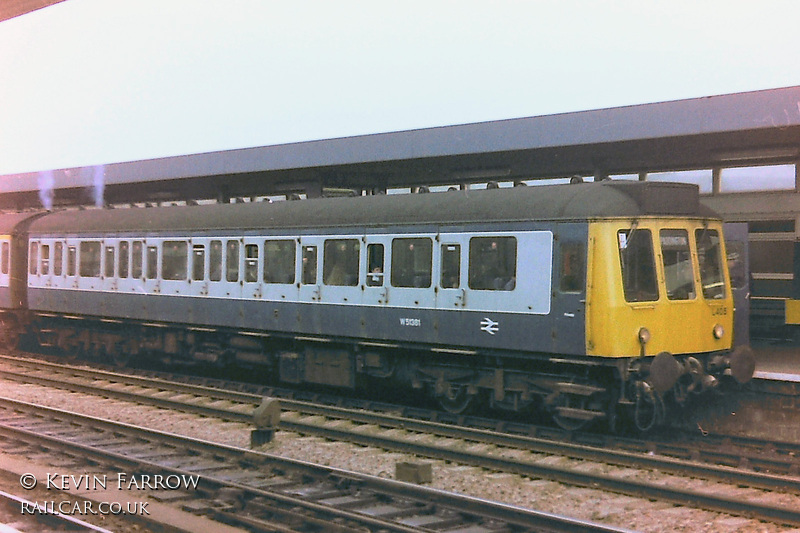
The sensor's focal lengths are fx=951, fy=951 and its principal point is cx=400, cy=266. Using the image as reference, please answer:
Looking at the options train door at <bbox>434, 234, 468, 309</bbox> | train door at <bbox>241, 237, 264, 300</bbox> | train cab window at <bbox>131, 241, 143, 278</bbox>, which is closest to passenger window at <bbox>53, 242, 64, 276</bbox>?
train cab window at <bbox>131, 241, 143, 278</bbox>

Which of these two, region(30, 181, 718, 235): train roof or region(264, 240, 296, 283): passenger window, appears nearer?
region(30, 181, 718, 235): train roof

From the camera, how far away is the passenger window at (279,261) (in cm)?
1605

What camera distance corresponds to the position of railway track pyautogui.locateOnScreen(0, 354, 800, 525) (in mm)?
9328

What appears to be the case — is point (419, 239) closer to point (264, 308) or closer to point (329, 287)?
point (329, 287)

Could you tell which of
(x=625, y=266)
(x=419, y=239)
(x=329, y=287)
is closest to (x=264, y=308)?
(x=329, y=287)

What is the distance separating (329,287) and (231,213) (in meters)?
3.24

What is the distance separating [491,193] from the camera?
13.5 metres

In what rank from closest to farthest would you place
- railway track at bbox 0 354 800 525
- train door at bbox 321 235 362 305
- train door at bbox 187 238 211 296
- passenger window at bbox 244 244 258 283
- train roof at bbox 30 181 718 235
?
railway track at bbox 0 354 800 525 → train roof at bbox 30 181 718 235 → train door at bbox 321 235 362 305 → passenger window at bbox 244 244 258 283 → train door at bbox 187 238 211 296

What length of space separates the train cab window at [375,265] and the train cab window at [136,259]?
6676mm

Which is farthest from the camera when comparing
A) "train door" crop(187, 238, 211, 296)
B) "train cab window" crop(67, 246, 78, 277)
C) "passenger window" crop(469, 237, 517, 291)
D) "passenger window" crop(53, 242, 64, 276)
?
"passenger window" crop(53, 242, 64, 276)

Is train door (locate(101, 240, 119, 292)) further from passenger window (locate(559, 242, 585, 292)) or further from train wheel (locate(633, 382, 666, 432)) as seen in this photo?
train wheel (locate(633, 382, 666, 432))

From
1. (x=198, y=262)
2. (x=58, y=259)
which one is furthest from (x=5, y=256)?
(x=198, y=262)

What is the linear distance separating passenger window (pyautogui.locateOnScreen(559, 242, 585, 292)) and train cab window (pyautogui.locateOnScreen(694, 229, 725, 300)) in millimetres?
1879

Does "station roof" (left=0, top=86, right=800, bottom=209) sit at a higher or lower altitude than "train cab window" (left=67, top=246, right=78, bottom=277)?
higher
